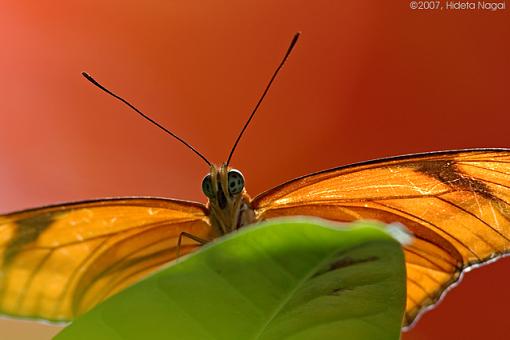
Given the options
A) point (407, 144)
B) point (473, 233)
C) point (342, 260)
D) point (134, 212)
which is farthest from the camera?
point (407, 144)

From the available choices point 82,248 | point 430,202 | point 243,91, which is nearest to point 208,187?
point 82,248

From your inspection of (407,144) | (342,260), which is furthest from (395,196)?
(407,144)

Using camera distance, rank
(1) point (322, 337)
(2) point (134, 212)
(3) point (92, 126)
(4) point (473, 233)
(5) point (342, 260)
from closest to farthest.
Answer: (5) point (342, 260) → (1) point (322, 337) → (4) point (473, 233) → (2) point (134, 212) → (3) point (92, 126)

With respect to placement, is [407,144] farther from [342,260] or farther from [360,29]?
[342,260]

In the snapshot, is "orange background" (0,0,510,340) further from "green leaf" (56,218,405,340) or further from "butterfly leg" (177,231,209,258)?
"green leaf" (56,218,405,340)

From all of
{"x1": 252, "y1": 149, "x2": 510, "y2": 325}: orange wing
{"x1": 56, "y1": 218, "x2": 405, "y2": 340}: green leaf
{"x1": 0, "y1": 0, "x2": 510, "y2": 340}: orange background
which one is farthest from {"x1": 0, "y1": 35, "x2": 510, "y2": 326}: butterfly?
{"x1": 0, "y1": 0, "x2": 510, "y2": 340}: orange background

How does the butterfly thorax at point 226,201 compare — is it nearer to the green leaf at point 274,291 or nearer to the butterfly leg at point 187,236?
the butterfly leg at point 187,236
